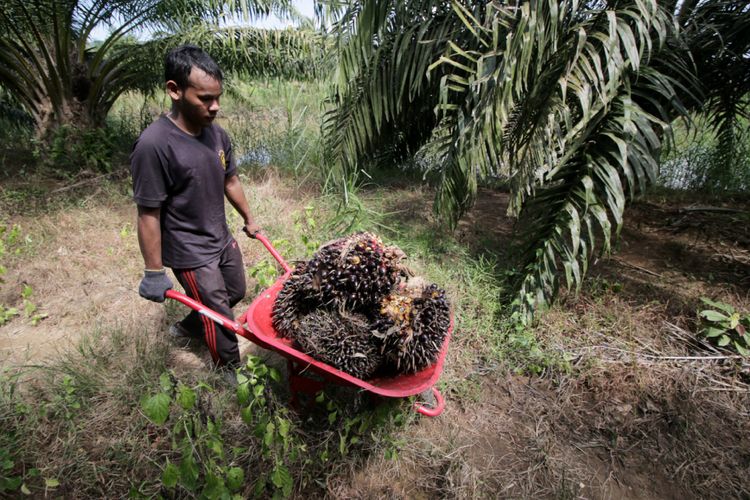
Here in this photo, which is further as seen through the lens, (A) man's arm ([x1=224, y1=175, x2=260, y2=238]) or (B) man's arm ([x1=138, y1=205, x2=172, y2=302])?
(A) man's arm ([x1=224, y1=175, x2=260, y2=238])

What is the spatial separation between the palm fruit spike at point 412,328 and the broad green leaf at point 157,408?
2.66ft

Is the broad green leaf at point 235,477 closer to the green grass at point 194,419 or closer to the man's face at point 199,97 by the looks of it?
the green grass at point 194,419

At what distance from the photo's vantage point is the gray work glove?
182 cm

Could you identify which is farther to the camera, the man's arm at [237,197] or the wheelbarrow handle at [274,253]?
the man's arm at [237,197]

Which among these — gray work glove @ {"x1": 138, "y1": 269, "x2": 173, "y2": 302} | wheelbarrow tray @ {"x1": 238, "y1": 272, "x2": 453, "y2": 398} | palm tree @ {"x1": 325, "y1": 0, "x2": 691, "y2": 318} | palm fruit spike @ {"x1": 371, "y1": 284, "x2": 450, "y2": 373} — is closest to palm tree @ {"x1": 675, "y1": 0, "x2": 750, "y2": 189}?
palm tree @ {"x1": 325, "y1": 0, "x2": 691, "y2": 318}

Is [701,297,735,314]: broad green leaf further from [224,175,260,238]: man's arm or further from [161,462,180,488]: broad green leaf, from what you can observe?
[161,462,180,488]: broad green leaf

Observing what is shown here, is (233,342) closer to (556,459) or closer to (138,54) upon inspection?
(556,459)

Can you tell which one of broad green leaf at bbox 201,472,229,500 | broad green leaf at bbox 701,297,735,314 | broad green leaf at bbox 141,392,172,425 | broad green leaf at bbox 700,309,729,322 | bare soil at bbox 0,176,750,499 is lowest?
bare soil at bbox 0,176,750,499

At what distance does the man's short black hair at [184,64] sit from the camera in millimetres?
Answer: 1773

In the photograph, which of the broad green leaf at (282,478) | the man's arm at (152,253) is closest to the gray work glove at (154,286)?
the man's arm at (152,253)

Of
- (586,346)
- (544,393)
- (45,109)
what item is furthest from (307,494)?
(45,109)

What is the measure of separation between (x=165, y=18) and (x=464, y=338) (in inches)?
204

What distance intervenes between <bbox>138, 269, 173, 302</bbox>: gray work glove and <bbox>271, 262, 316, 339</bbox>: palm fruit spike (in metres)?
0.52

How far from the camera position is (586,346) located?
252cm
